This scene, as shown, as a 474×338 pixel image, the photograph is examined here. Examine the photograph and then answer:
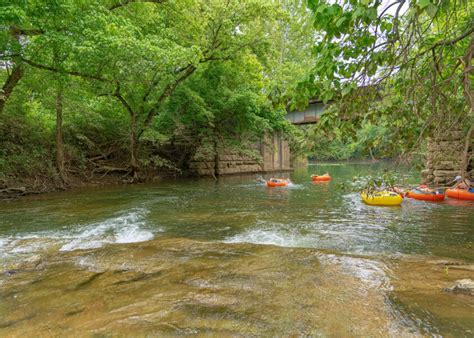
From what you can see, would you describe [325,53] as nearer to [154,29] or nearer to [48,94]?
[154,29]

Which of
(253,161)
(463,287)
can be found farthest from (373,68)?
(253,161)

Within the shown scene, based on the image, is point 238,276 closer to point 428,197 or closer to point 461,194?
point 428,197

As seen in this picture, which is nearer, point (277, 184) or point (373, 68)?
point (373, 68)

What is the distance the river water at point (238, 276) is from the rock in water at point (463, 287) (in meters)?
0.11

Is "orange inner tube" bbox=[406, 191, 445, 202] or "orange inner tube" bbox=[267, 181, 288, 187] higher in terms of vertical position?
"orange inner tube" bbox=[267, 181, 288, 187]

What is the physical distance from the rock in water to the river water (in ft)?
0.36

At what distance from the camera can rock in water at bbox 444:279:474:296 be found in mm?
3184

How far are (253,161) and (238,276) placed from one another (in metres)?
24.0

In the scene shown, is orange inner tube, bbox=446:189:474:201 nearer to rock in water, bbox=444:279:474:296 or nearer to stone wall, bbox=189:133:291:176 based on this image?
rock in water, bbox=444:279:474:296

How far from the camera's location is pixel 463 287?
323 centimetres

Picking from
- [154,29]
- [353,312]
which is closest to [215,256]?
[353,312]

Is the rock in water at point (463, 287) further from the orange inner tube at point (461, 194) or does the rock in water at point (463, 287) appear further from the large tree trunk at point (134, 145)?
the large tree trunk at point (134, 145)

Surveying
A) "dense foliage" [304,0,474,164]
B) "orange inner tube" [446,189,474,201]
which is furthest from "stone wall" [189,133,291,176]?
"dense foliage" [304,0,474,164]

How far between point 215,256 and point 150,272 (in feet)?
3.42
